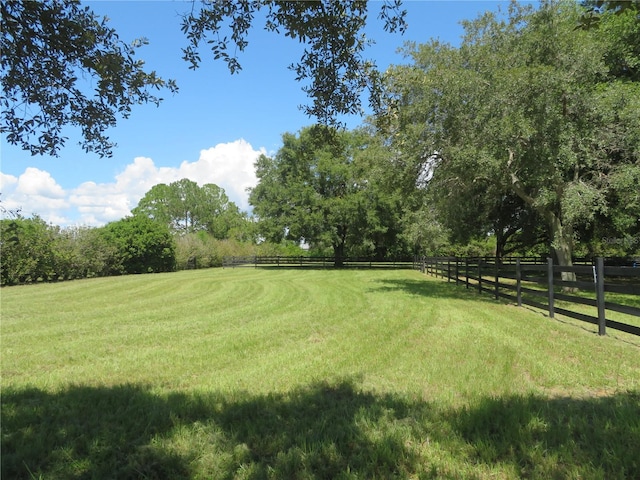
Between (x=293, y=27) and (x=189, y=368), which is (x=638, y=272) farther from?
(x=189, y=368)

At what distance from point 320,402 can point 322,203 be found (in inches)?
1406

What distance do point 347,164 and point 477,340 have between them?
36.2 m

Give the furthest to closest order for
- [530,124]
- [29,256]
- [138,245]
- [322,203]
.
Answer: [322,203] → [138,245] → [29,256] → [530,124]

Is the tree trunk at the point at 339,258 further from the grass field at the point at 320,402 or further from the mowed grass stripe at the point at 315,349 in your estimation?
the grass field at the point at 320,402

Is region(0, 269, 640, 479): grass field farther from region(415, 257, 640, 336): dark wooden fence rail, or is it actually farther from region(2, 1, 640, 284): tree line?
region(2, 1, 640, 284): tree line

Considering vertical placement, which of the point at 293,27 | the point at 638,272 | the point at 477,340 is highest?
the point at 293,27

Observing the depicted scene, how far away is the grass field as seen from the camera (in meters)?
3.01

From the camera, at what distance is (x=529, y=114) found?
13461 millimetres

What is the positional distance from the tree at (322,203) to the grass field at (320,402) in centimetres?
3055

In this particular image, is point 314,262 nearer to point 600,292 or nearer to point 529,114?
point 529,114

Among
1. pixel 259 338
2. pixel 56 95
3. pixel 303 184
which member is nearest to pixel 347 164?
pixel 303 184

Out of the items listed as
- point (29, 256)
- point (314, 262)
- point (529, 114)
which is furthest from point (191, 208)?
point (529, 114)

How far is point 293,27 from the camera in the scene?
3975 mm

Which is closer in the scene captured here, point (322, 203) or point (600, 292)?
point (600, 292)
